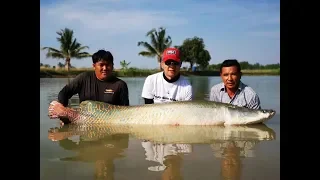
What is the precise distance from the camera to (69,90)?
5.61 meters

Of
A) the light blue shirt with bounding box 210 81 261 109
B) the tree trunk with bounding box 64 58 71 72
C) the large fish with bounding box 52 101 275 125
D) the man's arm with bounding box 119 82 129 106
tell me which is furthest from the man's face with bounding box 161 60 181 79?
the tree trunk with bounding box 64 58 71 72

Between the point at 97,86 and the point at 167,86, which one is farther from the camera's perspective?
the point at 167,86

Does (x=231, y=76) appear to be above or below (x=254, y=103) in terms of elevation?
above

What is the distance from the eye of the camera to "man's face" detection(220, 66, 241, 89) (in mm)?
5418

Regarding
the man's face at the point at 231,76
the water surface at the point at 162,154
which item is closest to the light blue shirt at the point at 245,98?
the man's face at the point at 231,76

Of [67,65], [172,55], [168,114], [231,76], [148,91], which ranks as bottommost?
[168,114]

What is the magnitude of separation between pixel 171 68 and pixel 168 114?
0.76m

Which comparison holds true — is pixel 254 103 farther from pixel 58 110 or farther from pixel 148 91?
pixel 58 110

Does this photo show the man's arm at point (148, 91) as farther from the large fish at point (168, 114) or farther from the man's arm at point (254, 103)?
the man's arm at point (254, 103)

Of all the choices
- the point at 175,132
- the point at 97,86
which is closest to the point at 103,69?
the point at 97,86

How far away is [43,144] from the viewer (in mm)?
4312
